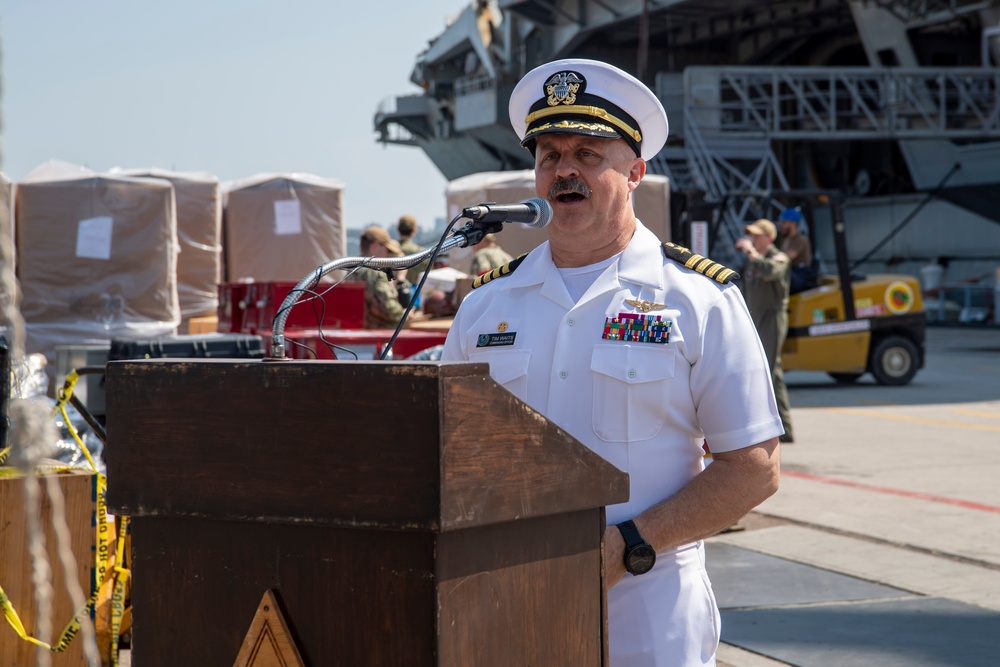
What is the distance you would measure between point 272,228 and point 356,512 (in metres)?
10.6

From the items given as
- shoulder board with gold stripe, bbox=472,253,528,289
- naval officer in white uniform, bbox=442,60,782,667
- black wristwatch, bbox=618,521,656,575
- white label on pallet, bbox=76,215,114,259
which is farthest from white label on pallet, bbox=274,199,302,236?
black wristwatch, bbox=618,521,656,575

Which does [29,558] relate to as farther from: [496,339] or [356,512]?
[356,512]

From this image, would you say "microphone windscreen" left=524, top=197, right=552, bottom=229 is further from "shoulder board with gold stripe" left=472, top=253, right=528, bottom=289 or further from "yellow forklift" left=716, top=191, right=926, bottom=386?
"yellow forklift" left=716, top=191, right=926, bottom=386

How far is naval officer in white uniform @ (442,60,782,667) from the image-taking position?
83.9 inches

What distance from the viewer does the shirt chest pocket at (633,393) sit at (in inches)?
87.1

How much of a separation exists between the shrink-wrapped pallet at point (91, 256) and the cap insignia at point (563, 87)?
25.8 feet

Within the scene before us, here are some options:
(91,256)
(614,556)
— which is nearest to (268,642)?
(614,556)

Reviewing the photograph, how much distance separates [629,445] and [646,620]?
317 millimetres

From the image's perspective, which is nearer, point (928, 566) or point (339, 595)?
point (339, 595)

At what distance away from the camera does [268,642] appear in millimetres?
1549

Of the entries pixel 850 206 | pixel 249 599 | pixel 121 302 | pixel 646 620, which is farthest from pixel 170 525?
pixel 850 206

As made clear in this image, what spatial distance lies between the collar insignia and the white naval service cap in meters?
0.33

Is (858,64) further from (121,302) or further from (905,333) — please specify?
(121,302)

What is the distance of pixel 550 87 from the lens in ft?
8.00
